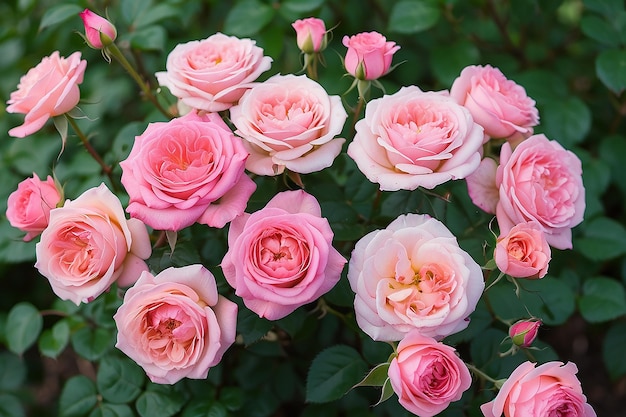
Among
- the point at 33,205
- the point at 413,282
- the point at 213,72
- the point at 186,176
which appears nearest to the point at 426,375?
the point at 413,282

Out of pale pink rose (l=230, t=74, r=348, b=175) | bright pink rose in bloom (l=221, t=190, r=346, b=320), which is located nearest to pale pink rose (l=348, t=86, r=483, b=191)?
pale pink rose (l=230, t=74, r=348, b=175)

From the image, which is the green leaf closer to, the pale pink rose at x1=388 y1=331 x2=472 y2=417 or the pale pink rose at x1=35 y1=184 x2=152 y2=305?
the pale pink rose at x1=388 y1=331 x2=472 y2=417

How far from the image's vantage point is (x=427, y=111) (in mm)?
1137

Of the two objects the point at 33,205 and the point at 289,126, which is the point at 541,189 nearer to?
the point at 289,126

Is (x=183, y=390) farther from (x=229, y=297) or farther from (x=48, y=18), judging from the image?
(x=48, y=18)

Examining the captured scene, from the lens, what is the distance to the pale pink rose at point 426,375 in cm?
95

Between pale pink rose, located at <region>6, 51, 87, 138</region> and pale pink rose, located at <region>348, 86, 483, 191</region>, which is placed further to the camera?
pale pink rose, located at <region>6, 51, 87, 138</region>

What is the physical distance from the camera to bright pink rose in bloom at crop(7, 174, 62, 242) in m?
1.15

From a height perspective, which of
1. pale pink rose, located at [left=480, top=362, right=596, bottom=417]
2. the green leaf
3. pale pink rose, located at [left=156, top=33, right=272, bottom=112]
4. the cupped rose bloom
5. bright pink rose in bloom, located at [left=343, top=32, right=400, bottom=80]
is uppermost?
bright pink rose in bloom, located at [left=343, top=32, right=400, bottom=80]

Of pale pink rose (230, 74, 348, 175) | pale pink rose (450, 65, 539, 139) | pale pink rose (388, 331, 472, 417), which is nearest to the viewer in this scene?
pale pink rose (388, 331, 472, 417)

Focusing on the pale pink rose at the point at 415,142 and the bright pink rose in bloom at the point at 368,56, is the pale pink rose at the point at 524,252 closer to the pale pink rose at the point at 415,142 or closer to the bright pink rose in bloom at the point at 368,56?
the pale pink rose at the point at 415,142

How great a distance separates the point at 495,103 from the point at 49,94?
2.81 ft

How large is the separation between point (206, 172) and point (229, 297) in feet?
0.99

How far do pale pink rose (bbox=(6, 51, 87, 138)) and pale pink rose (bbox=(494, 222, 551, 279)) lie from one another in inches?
34.1
